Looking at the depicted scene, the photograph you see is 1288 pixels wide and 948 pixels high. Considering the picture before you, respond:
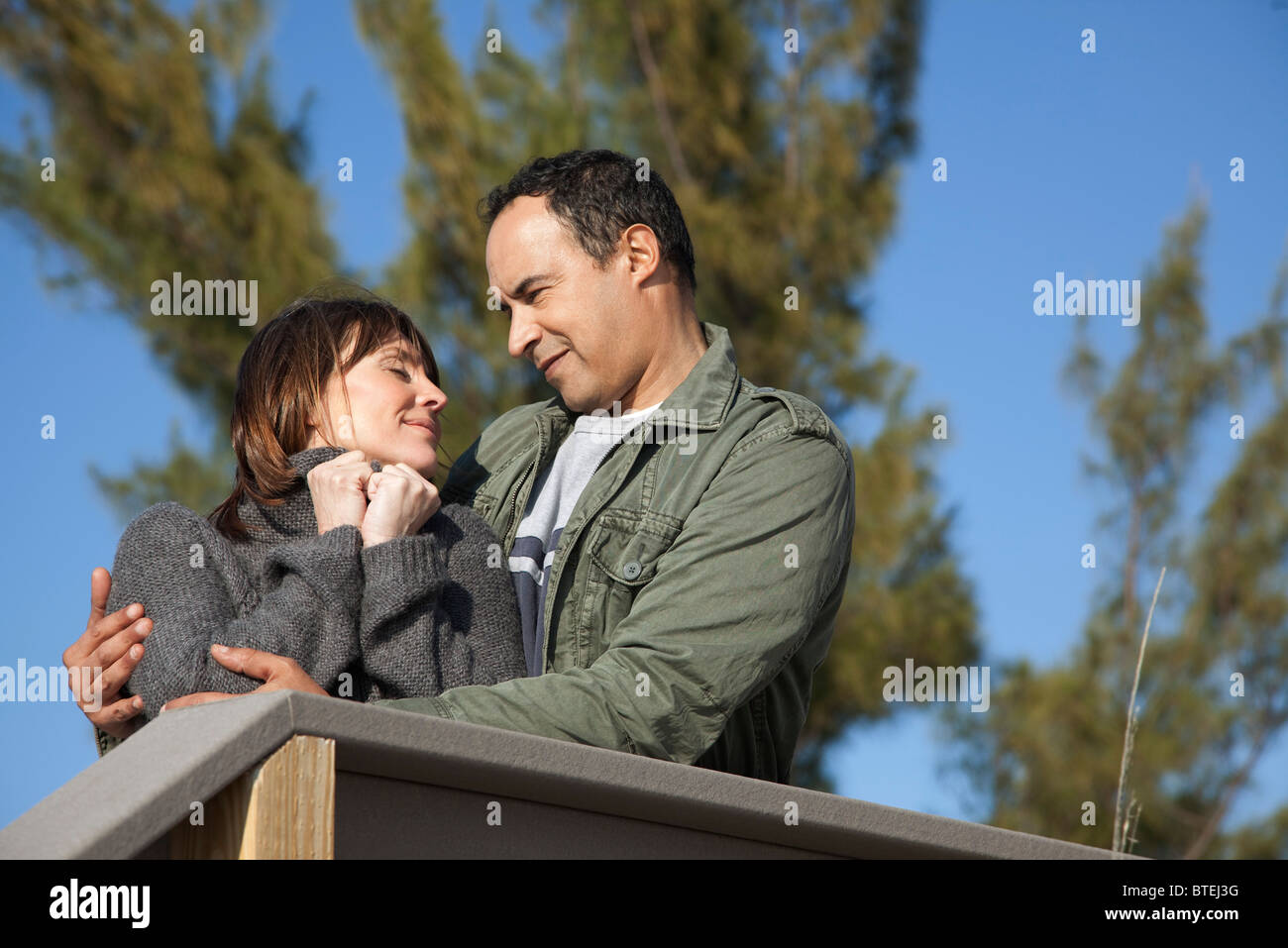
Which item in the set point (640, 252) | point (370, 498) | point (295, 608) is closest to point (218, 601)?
point (295, 608)

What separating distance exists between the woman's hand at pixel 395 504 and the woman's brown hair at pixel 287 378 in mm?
194

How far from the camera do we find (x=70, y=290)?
6.86 meters

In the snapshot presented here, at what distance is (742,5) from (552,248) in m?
5.61

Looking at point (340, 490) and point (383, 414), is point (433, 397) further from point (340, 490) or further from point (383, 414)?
point (340, 490)

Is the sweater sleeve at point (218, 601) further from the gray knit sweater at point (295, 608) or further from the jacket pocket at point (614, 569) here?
the jacket pocket at point (614, 569)

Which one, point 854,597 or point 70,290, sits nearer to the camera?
point 70,290

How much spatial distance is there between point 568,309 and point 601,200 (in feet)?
0.84

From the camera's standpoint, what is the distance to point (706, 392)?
2.79 metres

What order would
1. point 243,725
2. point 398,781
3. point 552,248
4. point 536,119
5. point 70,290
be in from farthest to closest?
1. point 536,119
2. point 70,290
3. point 552,248
4. point 398,781
5. point 243,725

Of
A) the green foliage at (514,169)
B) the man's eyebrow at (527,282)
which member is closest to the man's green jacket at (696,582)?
the man's eyebrow at (527,282)

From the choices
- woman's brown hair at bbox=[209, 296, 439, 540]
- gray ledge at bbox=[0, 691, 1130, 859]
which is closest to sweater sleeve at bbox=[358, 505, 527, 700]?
woman's brown hair at bbox=[209, 296, 439, 540]

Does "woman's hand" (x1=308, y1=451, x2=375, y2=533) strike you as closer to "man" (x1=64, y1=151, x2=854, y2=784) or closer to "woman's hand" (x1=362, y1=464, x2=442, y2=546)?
"woman's hand" (x1=362, y1=464, x2=442, y2=546)
